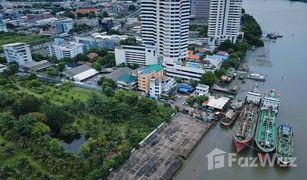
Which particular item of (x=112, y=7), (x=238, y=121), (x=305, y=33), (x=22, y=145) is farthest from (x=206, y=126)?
(x=112, y=7)

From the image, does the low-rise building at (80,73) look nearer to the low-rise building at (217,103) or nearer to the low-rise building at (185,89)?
the low-rise building at (185,89)

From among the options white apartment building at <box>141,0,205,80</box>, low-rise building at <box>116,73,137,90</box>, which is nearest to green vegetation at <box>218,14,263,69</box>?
white apartment building at <box>141,0,205,80</box>

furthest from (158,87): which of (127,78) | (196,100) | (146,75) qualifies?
(127,78)

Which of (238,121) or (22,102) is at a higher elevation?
(22,102)

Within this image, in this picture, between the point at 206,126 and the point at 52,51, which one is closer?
the point at 206,126

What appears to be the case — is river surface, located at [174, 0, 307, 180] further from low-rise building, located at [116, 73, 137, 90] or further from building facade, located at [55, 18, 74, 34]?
building facade, located at [55, 18, 74, 34]

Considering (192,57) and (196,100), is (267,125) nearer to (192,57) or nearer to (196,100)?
(196,100)

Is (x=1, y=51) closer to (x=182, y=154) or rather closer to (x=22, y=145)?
(x=22, y=145)

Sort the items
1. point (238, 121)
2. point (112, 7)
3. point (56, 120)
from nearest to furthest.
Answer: point (56, 120) < point (238, 121) < point (112, 7)
